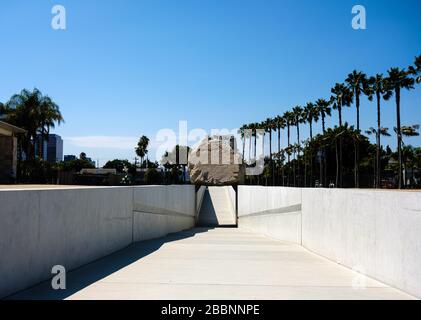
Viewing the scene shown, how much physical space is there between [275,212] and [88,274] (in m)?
10.7

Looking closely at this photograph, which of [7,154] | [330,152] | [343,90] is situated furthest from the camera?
[330,152]

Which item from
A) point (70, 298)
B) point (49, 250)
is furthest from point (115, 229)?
point (70, 298)

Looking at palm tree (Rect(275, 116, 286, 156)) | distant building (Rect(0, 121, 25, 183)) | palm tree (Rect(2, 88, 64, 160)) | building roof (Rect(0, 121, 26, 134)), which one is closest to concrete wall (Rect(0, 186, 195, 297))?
building roof (Rect(0, 121, 26, 134))

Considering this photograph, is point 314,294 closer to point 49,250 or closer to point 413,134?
point 49,250

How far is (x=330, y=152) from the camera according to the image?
78.4 m

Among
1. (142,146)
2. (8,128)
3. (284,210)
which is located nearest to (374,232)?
(284,210)

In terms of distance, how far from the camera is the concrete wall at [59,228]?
5.54m

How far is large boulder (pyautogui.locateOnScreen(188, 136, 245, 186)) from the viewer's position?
4394 centimetres

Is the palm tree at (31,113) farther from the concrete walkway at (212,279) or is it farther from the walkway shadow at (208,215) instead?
the concrete walkway at (212,279)

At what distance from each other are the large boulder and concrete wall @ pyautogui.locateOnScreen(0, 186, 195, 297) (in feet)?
102

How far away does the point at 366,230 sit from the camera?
7.57 m

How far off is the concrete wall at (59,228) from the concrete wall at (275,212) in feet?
15.2

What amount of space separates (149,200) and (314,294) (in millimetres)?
8910

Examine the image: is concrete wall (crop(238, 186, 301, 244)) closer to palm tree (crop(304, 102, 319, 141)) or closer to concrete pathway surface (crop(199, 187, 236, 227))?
concrete pathway surface (crop(199, 187, 236, 227))
